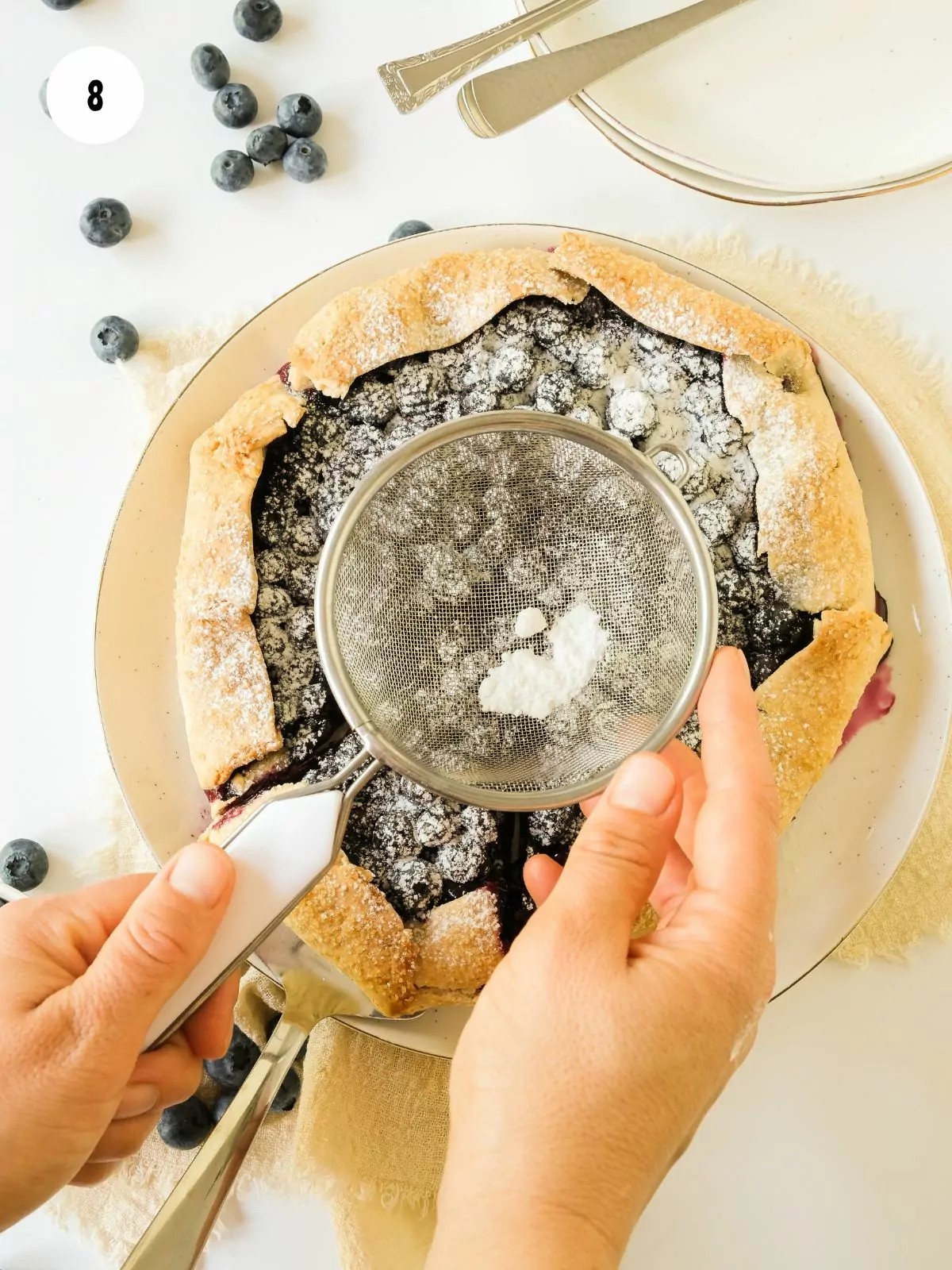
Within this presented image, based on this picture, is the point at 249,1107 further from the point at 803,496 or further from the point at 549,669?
the point at 803,496

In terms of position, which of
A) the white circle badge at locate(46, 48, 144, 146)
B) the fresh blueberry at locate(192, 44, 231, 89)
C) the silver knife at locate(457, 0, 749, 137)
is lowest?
the silver knife at locate(457, 0, 749, 137)

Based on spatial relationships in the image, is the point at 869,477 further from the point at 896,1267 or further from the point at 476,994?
the point at 896,1267

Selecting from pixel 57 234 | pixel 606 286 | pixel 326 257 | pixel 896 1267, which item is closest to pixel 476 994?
pixel 896 1267

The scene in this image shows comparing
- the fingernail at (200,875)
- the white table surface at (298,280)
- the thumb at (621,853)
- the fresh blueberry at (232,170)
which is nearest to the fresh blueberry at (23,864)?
the white table surface at (298,280)

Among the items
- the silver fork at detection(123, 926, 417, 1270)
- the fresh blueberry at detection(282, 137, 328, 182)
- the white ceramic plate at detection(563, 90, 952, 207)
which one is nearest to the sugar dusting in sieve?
the silver fork at detection(123, 926, 417, 1270)

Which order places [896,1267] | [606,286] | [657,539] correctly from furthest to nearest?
[896,1267] → [606,286] → [657,539]

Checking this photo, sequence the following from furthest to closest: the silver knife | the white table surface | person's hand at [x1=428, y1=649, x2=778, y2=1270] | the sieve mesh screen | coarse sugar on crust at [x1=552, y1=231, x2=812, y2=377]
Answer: the white table surface
the silver knife
coarse sugar on crust at [x1=552, y1=231, x2=812, y2=377]
the sieve mesh screen
person's hand at [x1=428, y1=649, x2=778, y2=1270]

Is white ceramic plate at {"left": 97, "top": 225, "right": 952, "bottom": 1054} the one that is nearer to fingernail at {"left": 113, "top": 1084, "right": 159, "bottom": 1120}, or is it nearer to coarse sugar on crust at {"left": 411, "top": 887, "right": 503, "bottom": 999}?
coarse sugar on crust at {"left": 411, "top": 887, "right": 503, "bottom": 999}
